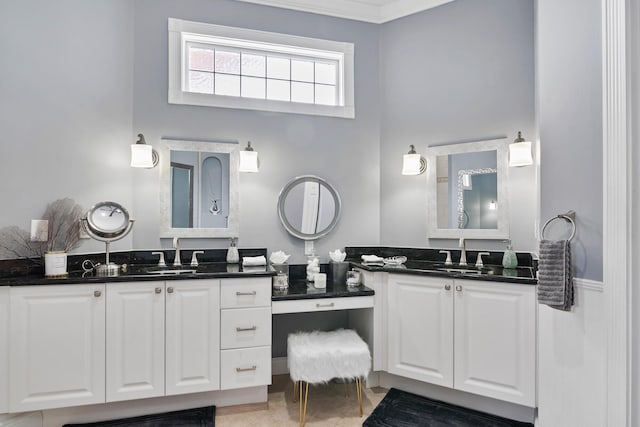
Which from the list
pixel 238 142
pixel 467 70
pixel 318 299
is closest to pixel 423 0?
pixel 467 70

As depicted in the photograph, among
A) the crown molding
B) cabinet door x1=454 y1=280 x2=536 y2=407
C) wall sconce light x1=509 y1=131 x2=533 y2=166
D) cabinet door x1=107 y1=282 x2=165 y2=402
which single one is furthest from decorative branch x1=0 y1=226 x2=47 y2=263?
wall sconce light x1=509 y1=131 x2=533 y2=166

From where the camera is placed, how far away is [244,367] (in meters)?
2.39

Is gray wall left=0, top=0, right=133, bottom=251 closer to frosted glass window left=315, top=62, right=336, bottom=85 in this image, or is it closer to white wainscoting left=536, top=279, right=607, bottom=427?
frosted glass window left=315, top=62, right=336, bottom=85

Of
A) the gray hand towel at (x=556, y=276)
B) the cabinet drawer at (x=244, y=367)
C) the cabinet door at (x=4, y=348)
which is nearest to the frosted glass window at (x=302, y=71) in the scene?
the cabinet drawer at (x=244, y=367)

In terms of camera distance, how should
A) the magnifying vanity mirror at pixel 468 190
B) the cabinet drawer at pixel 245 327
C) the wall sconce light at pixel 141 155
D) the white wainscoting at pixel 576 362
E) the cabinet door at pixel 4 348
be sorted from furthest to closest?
the magnifying vanity mirror at pixel 468 190 < the wall sconce light at pixel 141 155 < the cabinet drawer at pixel 245 327 < the cabinet door at pixel 4 348 < the white wainscoting at pixel 576 362

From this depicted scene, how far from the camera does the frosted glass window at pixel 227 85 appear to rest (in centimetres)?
310

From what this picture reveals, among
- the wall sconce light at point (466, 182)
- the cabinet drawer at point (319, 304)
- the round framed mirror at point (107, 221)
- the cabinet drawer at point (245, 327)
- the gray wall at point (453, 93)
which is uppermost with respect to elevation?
the gray wall at point (453, 93)

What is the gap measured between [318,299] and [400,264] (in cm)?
73

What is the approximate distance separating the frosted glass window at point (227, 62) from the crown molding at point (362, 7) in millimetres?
473

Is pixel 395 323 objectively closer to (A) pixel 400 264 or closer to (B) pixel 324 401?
(A) pixel 400 264

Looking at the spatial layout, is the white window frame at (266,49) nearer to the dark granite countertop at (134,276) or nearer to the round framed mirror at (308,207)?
the round framed mirror at (308,207)

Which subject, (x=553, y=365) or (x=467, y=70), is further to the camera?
(x=467, y=70)

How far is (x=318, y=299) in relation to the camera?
2.55 m

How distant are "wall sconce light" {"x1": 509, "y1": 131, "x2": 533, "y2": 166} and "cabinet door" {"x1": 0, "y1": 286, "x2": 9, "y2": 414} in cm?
337
